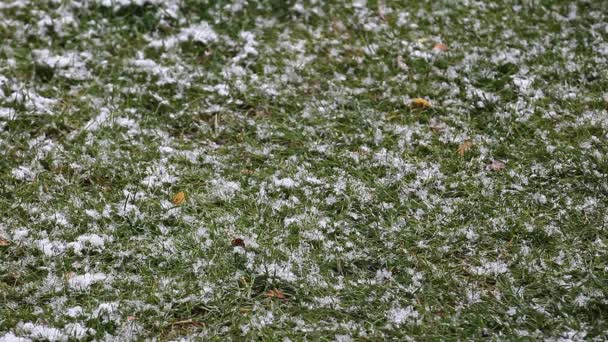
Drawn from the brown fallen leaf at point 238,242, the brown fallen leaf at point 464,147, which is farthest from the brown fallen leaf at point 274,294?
the brown fallen leaf at point 464,147

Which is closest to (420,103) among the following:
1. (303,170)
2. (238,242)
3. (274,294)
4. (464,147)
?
(464,147)

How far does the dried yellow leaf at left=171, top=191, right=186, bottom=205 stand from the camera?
117 inches

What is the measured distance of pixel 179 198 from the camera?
2990 millimetres

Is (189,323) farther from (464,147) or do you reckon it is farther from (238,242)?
(464,147)

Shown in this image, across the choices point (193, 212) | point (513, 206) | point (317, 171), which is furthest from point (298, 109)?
point (513, 206)

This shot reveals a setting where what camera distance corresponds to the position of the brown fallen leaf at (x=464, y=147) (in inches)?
127

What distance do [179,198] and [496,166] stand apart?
1.49m

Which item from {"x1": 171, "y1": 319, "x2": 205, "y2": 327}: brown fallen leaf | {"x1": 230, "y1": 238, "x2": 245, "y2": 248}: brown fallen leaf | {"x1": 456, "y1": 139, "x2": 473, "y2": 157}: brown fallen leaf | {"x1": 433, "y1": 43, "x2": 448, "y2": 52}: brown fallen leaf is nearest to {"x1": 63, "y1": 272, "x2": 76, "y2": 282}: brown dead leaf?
{"x1": 171, "y1": 319, "x2": 205, "y2": 327}: brown fallen leaf

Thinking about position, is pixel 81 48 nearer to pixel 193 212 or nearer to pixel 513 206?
pixel 193 212

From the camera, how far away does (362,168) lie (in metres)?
3.16

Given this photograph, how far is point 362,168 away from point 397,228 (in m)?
0.43

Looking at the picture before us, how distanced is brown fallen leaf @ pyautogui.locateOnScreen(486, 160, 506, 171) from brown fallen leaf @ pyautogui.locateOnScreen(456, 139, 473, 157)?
140 millimetres

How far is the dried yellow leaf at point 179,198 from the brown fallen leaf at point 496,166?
1.42 metres

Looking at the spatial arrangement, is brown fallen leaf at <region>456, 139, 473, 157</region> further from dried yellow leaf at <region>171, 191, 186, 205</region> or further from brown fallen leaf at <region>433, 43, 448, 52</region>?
dried yellow leaf at <region>171, 191, 186, 205</region>
